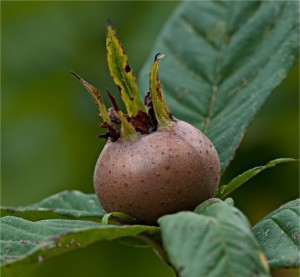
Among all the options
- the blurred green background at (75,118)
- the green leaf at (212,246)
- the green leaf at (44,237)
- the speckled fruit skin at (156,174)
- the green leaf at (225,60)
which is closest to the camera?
the green leaf at (212,246)

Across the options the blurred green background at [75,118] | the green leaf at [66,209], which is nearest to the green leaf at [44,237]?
the green leaf at [66,209]

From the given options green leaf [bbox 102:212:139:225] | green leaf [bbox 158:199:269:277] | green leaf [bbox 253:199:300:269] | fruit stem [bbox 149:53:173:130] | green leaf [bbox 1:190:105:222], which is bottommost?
green leaf [bbox 1:190:105:222]

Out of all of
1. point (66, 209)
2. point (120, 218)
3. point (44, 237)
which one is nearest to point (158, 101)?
point (120, 218)

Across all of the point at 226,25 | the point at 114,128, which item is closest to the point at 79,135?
the point at 226,25

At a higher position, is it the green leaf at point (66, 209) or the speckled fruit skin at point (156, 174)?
the speckled fruit skin at point (156, 174)

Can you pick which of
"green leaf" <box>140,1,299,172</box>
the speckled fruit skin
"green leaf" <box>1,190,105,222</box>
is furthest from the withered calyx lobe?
"green leaf" <box>140,1,299,172</box>

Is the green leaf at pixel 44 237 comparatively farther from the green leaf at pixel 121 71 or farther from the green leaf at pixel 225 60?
the green leaf at pixel 225 60

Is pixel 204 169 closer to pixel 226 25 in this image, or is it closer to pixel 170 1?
pixel 226 25

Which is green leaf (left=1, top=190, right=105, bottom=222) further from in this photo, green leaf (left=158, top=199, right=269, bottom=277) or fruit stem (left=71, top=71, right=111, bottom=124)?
green leaf (left=158, top=199, right=269, bottom=277)
